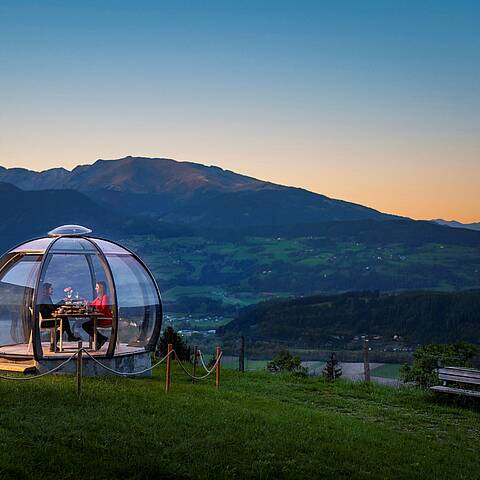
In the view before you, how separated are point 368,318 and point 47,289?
111242 millimetres

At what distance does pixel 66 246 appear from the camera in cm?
1781

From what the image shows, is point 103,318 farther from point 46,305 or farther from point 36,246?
point 36,246

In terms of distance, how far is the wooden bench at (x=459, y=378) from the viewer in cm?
1723

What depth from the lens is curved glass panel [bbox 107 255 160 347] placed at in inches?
691

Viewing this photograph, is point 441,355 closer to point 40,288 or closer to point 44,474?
point 40,288

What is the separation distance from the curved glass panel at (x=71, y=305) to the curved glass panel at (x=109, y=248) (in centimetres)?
25

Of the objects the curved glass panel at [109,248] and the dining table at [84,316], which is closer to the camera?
the dining table at [84,316]

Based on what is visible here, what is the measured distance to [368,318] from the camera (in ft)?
407

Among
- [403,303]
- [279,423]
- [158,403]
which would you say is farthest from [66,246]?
[403,303]

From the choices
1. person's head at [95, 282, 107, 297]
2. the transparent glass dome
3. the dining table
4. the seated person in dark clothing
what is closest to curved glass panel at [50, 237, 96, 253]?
the transparent glass dome

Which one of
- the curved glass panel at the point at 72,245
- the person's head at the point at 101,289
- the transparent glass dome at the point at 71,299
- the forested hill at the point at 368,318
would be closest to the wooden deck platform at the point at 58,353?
the transparent glass dome at the point at 71,299

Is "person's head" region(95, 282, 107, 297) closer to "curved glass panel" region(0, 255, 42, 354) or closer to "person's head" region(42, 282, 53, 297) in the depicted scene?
"person's head" region(42, 282, 53, 297)

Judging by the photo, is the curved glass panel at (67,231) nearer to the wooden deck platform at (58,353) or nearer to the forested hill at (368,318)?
the wooden deck platform at (58,353)

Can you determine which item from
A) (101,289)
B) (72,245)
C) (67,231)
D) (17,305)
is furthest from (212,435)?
(67,231)
